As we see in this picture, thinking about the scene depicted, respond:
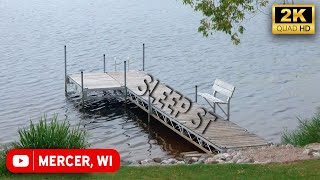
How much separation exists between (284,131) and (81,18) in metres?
35.1

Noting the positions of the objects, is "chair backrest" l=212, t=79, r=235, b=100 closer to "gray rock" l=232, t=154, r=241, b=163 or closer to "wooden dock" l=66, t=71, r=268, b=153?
"wooden dock" l=66, t=71, r=268, b=153

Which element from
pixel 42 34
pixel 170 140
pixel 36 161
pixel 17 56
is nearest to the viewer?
→ pixel 36 161

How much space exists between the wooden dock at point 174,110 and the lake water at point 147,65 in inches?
24.6

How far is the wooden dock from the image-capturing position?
21.6 m

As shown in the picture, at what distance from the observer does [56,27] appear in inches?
2078

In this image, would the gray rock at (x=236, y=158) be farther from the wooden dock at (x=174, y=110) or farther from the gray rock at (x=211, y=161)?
the wooden dock at (x=174, y=110)

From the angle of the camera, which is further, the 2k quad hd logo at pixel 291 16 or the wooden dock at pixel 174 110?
the wooden dock at pixel 174 110

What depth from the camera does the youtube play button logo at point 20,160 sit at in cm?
1217

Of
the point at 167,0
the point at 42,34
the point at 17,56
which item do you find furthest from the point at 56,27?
the point at 167,0

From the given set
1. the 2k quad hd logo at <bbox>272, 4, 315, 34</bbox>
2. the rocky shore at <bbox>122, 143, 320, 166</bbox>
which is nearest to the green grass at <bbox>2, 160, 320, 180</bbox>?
the rocky shore at <bbox>122, 143, 320, 166</bbox>

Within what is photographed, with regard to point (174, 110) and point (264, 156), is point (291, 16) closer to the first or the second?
point (264, 156)

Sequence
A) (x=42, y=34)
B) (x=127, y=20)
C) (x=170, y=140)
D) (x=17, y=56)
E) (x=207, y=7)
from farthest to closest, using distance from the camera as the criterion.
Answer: (x=127, y=20) → (x=42, y=34) → (x=17, y=56) → (x=170, y=140) → (x=207, y=7)

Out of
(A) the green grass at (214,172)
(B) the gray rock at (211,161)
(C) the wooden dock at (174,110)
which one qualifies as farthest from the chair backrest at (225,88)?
(A) the green grass at (214,172)

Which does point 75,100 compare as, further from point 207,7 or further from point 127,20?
point 127,20
